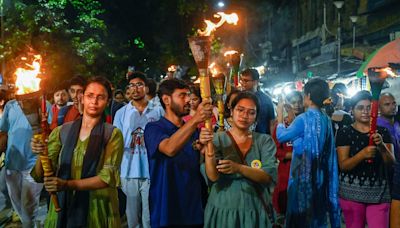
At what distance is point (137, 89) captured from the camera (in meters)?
6.38

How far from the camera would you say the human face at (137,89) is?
6363 millimetres

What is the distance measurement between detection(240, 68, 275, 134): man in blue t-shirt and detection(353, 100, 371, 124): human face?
207cm

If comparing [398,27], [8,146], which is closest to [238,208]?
[8,146]

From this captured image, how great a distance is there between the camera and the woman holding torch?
5211 mm

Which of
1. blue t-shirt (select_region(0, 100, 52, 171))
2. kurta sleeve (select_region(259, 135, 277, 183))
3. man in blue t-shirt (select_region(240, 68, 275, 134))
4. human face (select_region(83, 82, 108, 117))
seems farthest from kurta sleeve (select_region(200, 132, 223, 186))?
blue t-shirt (select_region(0, 100, 52, 171))

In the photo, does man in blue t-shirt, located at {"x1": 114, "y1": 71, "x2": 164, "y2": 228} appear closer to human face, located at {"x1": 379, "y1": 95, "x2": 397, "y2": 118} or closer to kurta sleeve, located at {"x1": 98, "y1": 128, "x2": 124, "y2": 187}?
kurta sleeve, located at {"x1": 98, "y1": 128, "x2": 124, "y2": 187}

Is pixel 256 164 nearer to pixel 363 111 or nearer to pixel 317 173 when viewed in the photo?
pixel 317 173

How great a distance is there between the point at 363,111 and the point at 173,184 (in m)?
2.57

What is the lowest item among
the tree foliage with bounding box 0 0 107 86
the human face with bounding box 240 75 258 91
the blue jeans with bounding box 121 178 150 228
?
the blue jeans with bounding box 121 178 150 228

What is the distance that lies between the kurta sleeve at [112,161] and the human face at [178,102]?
0.61m

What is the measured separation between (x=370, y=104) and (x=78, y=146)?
3.43m

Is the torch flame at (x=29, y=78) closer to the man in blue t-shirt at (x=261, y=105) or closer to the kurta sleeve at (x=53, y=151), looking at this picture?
the kurta sleeve at (x=53, y=151)

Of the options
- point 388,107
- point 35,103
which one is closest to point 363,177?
point 388,107

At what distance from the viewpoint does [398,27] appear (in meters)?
19.9
